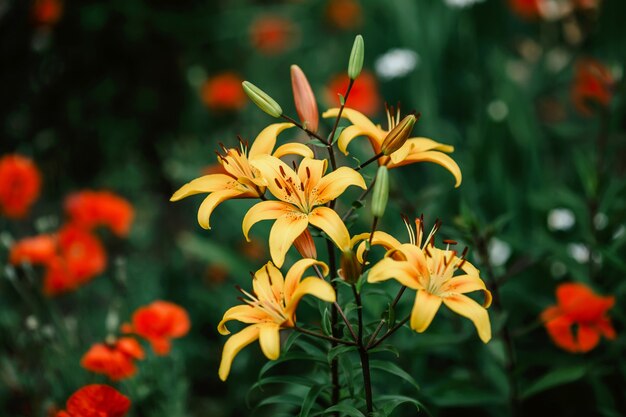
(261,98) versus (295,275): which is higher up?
(261,98)

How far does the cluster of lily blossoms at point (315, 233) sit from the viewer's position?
72 cm

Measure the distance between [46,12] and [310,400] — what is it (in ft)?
5.59

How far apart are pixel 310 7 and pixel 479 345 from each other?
7.86ft

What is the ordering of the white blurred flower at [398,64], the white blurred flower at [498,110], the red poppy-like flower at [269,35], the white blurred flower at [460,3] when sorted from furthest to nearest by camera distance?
the red poppy-like flower at [269,35]
the white blurred flower at [460,3]
the white blurred flower at [398,64]
the white blurred flower at [498,110]

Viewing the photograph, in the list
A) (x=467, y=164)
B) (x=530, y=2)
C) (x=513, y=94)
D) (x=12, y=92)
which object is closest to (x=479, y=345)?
(x=467, y=164)

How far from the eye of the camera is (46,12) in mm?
2004

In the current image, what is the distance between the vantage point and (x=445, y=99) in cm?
231

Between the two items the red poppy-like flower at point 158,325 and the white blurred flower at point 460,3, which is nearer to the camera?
the red poppy-like flower at point 158,325

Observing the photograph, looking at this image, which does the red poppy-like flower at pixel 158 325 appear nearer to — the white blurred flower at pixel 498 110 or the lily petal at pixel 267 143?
the lily petal at pixel 267 143

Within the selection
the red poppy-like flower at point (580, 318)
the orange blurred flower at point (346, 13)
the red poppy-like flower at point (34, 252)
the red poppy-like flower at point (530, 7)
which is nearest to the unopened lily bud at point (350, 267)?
the red poppy-like flower at point (580, 318)

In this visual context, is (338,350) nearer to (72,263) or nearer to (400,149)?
(400,149)

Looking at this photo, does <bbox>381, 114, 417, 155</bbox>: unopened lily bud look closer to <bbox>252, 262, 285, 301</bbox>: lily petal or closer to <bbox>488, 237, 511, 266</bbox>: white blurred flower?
<bbox>252, 262, 285, 301</bbox>: lily petal

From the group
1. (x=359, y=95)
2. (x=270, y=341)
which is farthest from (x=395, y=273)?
(x=359, y=95)

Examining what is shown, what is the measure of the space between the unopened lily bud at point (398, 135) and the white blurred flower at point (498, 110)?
0.93m
